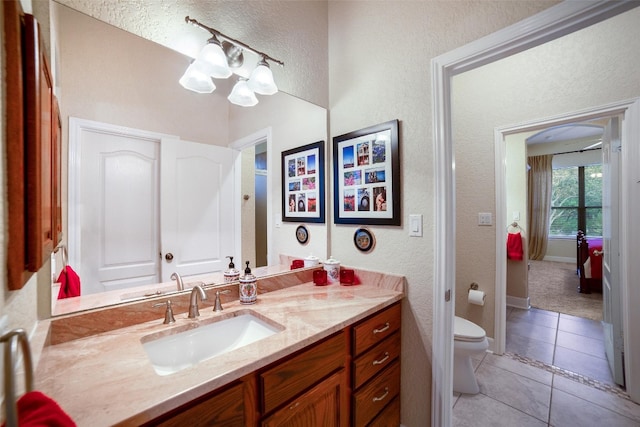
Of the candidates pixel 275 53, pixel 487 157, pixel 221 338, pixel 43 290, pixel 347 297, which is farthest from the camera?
pixel 487 157

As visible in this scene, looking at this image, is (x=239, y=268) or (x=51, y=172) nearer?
(x=51, y=172)

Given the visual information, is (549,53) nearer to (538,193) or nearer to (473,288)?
(473,288)

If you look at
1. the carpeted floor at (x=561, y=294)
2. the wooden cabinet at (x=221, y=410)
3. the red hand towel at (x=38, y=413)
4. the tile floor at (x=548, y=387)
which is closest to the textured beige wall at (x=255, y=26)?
the red hand towel at (x=38, y=413)

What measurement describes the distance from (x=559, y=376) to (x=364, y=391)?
1.87 m

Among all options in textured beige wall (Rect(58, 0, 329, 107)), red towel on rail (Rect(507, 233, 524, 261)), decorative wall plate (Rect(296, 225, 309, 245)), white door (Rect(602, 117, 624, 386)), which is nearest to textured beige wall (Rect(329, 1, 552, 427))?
textured beige wall (Rect(58, 0, 329, 107))

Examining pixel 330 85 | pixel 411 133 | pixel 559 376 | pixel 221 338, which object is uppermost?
pixel 330 85

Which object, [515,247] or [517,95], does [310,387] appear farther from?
[515,247]

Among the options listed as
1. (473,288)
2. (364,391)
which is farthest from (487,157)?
(364,391)

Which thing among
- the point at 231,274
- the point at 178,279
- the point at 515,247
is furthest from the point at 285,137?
the point at 515,247

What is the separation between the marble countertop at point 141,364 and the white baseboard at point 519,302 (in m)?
3.12

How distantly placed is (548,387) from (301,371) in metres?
2.10

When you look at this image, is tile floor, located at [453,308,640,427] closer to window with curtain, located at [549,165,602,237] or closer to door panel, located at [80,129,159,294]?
door panel, located at [80,129,159,294]

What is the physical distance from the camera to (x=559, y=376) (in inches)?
78.9

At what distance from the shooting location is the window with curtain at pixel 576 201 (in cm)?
549
